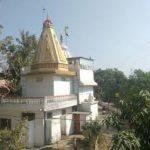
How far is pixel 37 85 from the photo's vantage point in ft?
96.9

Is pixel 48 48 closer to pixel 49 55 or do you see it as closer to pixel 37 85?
pixel 49 55

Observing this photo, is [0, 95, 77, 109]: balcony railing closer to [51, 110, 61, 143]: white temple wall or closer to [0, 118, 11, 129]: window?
[51, 110, 61, 143]: white temple wall

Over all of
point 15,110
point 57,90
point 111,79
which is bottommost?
point 15,110

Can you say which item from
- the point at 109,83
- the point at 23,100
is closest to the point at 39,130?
the point at 23,100

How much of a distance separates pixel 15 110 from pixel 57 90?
15.7 feet

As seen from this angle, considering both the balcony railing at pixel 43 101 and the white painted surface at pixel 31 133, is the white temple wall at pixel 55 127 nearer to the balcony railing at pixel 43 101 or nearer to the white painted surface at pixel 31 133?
the balcony railing at pixel 43 101

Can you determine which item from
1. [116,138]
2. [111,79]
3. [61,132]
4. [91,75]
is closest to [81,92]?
[91,75]

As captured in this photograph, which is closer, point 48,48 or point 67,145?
point 67,145

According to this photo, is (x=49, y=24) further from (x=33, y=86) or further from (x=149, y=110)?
(x=149, y=110)

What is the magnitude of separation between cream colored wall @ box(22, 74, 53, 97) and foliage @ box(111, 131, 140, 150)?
1610 centimetres

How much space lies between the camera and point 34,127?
25.6m

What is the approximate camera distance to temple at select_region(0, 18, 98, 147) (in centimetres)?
2564

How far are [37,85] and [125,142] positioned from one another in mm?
17813

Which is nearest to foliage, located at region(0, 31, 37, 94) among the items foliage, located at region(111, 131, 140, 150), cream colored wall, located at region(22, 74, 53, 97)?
cream colored wall, located at region(22, 74, 53, 97)
